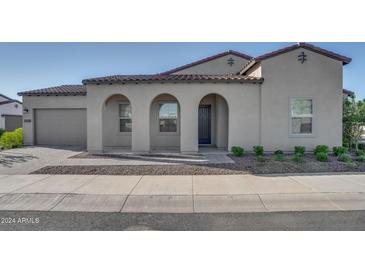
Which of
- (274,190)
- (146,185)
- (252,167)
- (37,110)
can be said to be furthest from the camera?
(37,110)

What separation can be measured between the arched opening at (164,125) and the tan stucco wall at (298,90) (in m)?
4.57

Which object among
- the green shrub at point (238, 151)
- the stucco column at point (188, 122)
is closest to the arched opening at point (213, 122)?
the stucco column at point (188, 122)

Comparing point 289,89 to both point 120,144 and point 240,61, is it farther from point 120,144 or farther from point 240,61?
point 120,144

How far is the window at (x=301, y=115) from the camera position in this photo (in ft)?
36.0

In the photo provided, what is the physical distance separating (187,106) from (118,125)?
460 cm

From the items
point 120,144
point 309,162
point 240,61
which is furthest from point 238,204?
point 240,61

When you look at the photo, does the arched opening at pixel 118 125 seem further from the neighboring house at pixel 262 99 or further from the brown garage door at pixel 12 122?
the brown garage door at pixel 12 122

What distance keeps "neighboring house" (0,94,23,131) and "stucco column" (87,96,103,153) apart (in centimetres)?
2004

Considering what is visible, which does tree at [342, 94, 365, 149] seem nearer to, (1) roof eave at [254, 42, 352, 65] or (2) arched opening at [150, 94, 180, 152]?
(1) roof eave at [254, 42, 352, 65]

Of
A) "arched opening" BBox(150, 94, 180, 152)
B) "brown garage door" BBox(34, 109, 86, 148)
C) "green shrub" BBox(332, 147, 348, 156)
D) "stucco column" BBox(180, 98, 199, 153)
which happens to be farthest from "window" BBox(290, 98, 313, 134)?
"brown garage door" BBox(34, 109, 86, 148)

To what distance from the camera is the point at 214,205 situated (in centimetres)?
489

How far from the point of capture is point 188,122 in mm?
10852

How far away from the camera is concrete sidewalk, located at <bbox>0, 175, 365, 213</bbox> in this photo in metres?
4.81

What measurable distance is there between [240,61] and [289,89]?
19.3 ft
